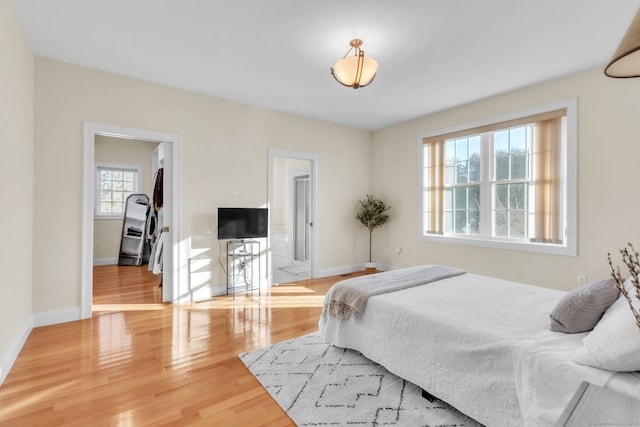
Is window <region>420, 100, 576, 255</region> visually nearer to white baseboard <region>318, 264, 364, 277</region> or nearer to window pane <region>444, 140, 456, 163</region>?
window pane <region>444, 140, 456, 163</region>

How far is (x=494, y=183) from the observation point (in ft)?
14.3

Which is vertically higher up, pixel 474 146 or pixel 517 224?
pixel 474 146

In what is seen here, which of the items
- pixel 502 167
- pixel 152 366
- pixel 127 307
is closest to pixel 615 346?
pixel 152 366

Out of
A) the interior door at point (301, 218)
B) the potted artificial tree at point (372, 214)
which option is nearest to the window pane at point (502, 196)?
the potted artificial tree at point (372, 214)

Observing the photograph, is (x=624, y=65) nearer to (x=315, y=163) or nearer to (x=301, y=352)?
(x=301, y=352)

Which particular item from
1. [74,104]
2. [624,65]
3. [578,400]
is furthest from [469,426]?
[74,104]

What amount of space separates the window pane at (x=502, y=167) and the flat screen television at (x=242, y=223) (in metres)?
3.29

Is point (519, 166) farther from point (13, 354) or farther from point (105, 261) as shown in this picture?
point (105, 261)

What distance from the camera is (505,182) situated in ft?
13.9

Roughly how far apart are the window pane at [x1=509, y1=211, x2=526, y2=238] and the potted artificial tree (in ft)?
6.69

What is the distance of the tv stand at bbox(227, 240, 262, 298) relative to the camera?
173 inches

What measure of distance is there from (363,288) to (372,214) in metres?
3.29

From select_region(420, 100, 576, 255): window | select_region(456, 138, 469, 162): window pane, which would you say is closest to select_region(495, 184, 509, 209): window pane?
select_region(420, 100, 576, 255): window

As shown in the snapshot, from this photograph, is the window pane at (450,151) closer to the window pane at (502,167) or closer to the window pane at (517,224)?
the window pane at (502,167)
